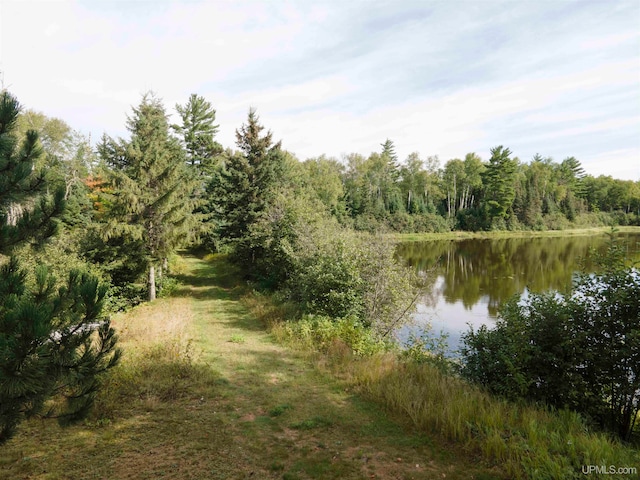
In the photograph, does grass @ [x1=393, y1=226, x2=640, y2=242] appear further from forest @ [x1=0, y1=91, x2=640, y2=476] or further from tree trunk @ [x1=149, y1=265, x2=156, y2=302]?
tree trunk @ [x1=149, y1=265, x2=156, y2=302]

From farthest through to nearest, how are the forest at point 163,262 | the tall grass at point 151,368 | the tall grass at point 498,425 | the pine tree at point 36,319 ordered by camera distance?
the tall grass at point 151,368, the tall grass at point 498,425, the forest at point 163,262, the pine tree at point 36,319

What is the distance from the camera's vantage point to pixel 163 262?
16766 millimetres

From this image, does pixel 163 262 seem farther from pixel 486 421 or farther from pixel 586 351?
pixel 586 351

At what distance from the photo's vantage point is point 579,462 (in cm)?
420

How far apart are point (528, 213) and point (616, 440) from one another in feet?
223

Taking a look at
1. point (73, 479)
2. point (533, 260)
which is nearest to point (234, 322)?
point (73, 479)

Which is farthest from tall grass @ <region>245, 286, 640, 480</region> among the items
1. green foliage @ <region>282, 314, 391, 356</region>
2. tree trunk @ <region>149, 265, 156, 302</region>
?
tree trunk @ <region>149, 265, 156, 302</region>

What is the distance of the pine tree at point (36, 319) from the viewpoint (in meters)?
2.77

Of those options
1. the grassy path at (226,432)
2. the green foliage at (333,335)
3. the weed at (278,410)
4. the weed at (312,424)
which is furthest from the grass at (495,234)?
the weed at (312,424)

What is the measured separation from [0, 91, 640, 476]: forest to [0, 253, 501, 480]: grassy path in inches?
28.3

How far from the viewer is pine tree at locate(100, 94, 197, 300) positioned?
1459cm

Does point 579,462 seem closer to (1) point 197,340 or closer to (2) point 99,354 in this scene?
(2) point 99,354

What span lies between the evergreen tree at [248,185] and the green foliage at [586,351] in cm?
1338

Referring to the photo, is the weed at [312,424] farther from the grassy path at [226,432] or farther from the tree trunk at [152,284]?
the tree trunk at [152,284]
